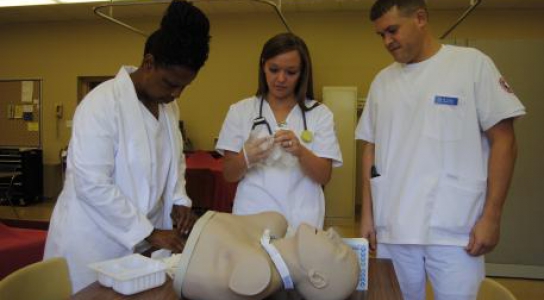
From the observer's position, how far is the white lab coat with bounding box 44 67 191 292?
1.18 m

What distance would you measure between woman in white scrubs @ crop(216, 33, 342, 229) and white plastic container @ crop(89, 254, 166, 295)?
542 mm

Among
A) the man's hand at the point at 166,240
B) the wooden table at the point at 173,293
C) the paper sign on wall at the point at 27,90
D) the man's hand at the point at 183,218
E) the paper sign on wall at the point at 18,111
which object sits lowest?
the wooden table at the point at 173,293

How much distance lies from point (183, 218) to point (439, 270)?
2.64ft

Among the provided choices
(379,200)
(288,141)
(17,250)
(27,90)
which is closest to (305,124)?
(288,141)

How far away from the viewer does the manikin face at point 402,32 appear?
1.33 metres

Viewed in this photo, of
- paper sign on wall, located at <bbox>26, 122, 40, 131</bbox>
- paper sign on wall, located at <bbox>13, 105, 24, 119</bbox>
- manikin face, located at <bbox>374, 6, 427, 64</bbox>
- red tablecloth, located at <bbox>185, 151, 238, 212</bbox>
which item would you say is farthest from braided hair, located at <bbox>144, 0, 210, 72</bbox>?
paper sign on wall, located at <bbox>13, 105, 24, 119</bbox>

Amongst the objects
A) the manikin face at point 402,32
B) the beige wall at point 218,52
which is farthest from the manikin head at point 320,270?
the beige wall at point 218,52

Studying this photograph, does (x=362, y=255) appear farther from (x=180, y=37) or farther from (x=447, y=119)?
(x=180, y=37)

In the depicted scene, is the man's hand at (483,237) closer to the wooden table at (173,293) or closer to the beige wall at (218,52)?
the wooden table at (173,293)

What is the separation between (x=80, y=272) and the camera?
1247 millimetres

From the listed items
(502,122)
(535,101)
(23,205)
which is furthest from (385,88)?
(23,205)

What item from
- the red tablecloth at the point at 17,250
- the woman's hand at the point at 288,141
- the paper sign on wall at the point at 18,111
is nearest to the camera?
the woman's hand at the point at 288,141

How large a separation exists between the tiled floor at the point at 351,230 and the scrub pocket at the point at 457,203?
0.32m

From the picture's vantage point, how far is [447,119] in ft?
4.36
